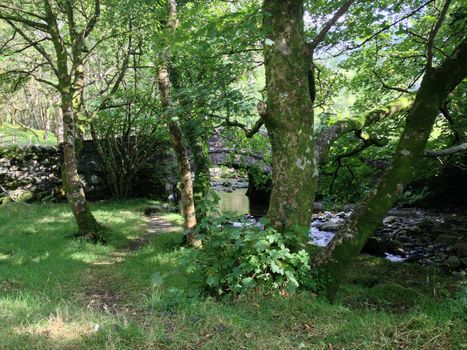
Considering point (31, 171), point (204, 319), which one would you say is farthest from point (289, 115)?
point (31, 171)

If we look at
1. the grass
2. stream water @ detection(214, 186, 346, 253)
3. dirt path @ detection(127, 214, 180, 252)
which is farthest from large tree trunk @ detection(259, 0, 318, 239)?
stream water @ detection(214, 186, 346, 253)

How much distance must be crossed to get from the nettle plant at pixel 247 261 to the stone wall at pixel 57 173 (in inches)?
496

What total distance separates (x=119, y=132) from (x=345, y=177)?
1134cm

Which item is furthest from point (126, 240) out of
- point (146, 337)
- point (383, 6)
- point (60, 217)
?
point (383, 6)

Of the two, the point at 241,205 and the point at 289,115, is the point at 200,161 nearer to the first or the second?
the point at 289,115

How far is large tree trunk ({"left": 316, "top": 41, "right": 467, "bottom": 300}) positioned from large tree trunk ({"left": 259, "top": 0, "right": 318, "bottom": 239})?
629 millimetres

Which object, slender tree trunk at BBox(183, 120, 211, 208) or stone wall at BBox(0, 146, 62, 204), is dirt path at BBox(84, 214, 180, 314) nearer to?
slender tree trunk at BBox(183, 120, 211, 208)

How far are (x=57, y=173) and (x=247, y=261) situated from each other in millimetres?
14096

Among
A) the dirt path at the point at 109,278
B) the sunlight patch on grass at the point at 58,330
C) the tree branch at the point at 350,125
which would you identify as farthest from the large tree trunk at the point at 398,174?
the sunlight patch on grass at the point at 58,330

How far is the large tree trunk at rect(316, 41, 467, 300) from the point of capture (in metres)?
5.00

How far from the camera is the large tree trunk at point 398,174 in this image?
5.00m

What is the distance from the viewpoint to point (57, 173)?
16.1m

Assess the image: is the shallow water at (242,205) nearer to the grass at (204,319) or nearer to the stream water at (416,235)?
the stream water at (416,235)

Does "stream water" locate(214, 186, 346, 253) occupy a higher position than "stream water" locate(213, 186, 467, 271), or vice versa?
"stream water" locate(214, 186, 346, 253)
